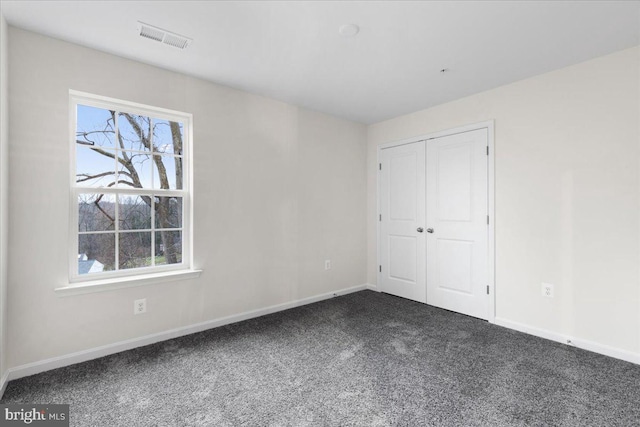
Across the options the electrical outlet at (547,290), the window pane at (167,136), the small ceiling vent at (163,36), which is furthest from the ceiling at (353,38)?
the electrical outlet at (547,290)

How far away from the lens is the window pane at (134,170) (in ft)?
8.92

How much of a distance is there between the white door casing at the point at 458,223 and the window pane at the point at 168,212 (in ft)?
9.53

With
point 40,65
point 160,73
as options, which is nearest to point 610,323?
point 160,73

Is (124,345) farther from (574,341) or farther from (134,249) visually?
(574,341)

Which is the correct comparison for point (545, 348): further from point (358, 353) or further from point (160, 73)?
point (160, 73)

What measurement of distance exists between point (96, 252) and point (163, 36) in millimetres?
1819

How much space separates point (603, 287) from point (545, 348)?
699 millimetres

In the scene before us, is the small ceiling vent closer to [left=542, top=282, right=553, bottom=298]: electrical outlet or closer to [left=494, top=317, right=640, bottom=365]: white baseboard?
[left=542, top=282, right=553, bottom=298]: electrical outlet

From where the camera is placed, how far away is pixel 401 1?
1934 millimetres

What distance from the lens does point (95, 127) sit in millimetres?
2604

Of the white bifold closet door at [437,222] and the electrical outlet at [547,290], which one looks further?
the white bifold closet door at [437,222]

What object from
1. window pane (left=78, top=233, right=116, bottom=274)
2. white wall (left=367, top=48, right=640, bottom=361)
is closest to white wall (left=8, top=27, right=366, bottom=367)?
window pane (left=78, top=233, right=116, bottom=274)

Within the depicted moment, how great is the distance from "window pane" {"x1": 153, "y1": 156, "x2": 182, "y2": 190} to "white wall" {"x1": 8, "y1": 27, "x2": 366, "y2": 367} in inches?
7.5

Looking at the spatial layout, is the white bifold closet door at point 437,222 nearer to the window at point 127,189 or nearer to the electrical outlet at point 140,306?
the window at point 127,189
